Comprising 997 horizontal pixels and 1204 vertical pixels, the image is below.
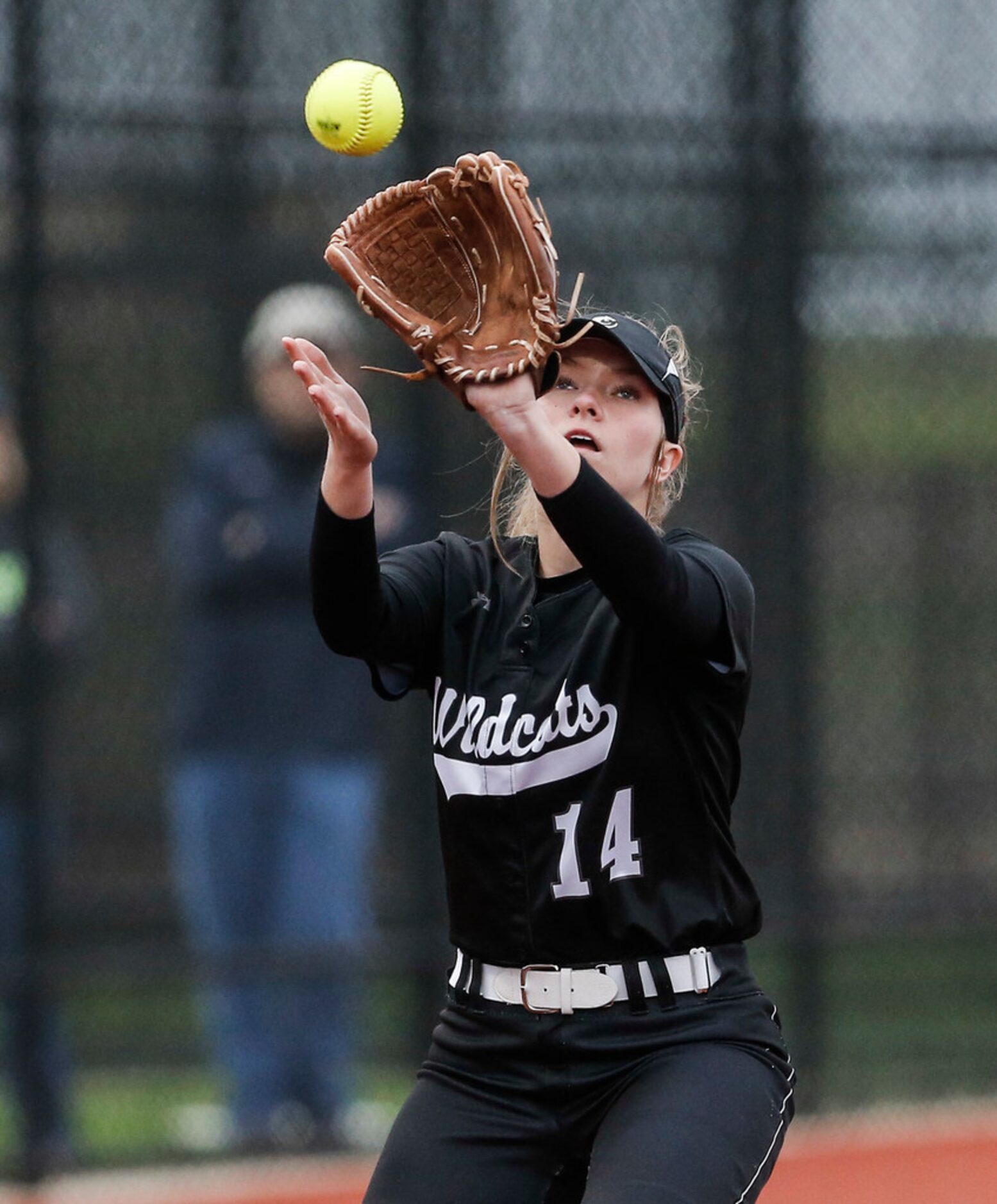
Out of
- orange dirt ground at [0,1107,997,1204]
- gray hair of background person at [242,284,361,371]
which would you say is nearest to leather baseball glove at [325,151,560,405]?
gray hair of background person at [242,284,361,371]

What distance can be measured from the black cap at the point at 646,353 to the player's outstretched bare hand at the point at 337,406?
0.25 metres

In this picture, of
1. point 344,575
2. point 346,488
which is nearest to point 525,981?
point 344,575

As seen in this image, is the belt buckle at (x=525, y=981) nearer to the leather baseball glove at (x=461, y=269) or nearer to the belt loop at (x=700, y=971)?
the belt loop at (x=700, y=971)

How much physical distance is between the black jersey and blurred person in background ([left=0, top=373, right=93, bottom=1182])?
8.16 feet

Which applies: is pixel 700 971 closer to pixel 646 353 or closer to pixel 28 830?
pixel 646 353

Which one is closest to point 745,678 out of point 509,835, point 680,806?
point 680,806

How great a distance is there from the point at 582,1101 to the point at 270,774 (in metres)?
2.61

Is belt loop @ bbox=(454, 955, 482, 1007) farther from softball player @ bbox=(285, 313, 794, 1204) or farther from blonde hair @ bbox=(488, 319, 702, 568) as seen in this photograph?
blonde hair @ bbox=(488, 319, 702, 568)

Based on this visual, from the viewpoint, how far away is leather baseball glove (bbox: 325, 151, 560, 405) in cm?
243

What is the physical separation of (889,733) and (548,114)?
1.95 meters

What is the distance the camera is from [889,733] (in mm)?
5523

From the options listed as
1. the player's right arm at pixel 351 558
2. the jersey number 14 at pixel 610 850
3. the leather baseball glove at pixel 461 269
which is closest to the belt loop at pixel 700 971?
the jersey number 14 at pixel 610 850

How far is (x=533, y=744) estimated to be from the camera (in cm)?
261

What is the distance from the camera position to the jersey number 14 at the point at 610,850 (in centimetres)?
257
